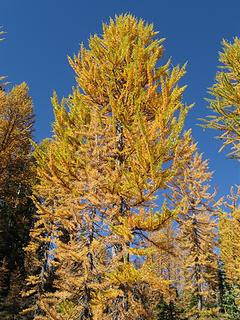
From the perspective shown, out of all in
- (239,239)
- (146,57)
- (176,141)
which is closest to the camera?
(176,141)

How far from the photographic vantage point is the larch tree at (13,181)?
1563cm

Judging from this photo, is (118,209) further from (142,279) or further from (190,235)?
(190,235)

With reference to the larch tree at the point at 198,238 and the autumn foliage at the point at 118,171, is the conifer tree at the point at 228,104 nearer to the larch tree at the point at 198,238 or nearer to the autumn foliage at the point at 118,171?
the autumn foliage at the point at 118,171

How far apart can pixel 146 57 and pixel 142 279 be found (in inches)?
221

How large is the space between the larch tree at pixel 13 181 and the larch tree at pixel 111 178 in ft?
12.7

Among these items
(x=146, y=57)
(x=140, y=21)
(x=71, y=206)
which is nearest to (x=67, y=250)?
(x=71, y=206)

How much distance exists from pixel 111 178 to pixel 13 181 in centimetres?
1419

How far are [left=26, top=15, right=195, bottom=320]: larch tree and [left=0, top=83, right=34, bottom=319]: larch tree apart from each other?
387 cm

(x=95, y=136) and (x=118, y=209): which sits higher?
(x=95, y=136)

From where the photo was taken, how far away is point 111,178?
6.30 m

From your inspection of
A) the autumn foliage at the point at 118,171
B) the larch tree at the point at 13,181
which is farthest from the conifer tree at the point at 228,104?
the larch tree at the point at 13,181

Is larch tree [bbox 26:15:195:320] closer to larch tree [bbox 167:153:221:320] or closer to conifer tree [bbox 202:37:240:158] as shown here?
conifer tree [bbox 202:37:240:158]

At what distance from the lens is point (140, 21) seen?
30.5ft

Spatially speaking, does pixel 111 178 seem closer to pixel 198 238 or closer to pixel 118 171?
pixel 118 171
